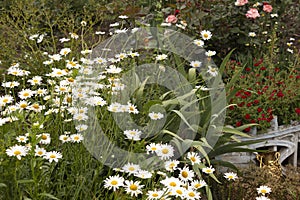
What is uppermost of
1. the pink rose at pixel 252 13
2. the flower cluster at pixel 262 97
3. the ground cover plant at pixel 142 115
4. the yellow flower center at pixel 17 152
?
the yellow flower center at pixel 17 152

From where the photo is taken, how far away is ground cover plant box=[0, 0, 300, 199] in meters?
2.24

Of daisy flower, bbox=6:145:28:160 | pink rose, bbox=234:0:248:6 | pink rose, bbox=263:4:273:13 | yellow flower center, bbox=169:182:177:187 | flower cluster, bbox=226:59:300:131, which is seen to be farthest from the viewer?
pink rose, bbox=263:4:273:13

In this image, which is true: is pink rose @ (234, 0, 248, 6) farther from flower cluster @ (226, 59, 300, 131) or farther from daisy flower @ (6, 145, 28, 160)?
daisy flower @ (6, 145, 28, 160)

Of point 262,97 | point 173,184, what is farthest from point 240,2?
point 173,184

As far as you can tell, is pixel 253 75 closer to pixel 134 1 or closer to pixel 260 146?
pixel 260 146

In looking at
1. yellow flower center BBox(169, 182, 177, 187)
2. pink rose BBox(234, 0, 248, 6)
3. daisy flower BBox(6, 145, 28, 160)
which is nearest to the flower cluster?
→ pink rose BBox(234, 0, 248, 6)

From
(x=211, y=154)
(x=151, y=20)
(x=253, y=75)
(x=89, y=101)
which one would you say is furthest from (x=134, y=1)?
(x=89, y=101)

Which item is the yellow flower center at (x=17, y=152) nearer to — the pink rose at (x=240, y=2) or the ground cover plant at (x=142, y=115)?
the ground cover plant at (x=142, y=115)

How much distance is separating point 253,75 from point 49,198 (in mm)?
2461

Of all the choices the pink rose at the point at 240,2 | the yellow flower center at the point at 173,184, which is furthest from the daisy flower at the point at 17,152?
the pink rose at the point at 240,2

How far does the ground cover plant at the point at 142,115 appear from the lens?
2244 millimetres

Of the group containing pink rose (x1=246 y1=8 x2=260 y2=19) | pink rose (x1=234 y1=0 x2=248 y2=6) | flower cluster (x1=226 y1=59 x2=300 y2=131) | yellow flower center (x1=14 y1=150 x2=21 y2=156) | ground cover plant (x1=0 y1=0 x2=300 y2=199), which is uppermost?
pink rose (x1=234 y1=0 x2=248 y2=6)

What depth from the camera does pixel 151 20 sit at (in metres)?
4.67

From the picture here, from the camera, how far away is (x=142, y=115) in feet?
10.0
